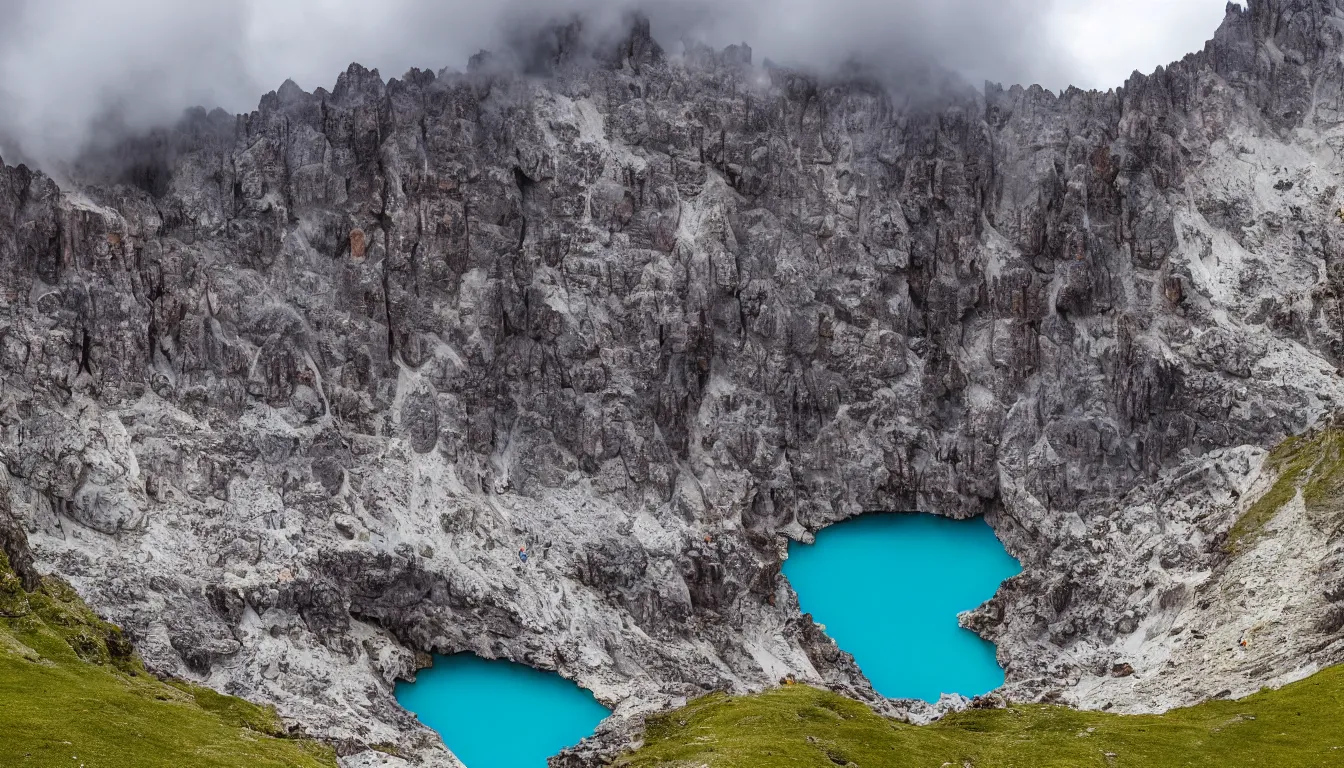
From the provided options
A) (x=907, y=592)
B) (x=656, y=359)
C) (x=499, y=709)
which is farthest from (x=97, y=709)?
(x=907, y=592)

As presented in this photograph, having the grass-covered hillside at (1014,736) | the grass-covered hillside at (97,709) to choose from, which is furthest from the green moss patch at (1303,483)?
the grass-covered hillside at (97,709)

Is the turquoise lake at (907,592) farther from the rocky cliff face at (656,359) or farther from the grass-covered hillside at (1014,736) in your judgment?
the grass-covered hillside at (1014,736)

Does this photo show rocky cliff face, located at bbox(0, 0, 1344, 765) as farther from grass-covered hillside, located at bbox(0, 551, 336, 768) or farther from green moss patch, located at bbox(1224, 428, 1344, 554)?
grass-covered hillside, located at bbox(0, 551, 336, 768)

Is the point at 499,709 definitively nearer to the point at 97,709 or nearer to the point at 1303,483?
the point at 97,709

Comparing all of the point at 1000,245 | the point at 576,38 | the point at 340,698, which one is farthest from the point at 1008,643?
the point at 576,38

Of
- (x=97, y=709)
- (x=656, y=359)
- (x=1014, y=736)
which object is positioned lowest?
(x=97, y=709)

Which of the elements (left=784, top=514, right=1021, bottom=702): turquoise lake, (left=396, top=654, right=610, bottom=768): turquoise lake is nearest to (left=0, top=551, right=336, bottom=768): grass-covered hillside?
(left=396, top=654, right=610, bottom=768): turquoise lake
